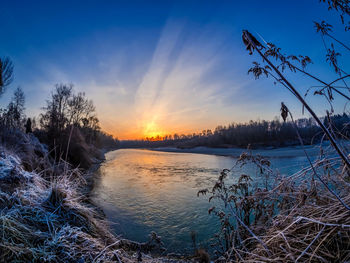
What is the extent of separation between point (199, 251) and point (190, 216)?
8.66 ft

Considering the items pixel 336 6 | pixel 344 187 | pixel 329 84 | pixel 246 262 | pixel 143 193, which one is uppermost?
pixel 336 6

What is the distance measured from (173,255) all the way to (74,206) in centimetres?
276

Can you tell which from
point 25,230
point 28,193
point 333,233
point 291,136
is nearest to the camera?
point 333,233

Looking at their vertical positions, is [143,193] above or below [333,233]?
below

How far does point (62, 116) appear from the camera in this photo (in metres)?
26.4

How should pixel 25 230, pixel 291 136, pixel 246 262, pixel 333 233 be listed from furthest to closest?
pixel 291 136
pixel 25 230
pixel 246 262
pixel 333 233

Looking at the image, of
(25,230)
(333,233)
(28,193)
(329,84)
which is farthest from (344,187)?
(28,193)

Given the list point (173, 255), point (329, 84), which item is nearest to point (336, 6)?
point (329, 84)

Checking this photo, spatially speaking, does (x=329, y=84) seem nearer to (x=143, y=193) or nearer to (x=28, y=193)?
(x=28, y=193)

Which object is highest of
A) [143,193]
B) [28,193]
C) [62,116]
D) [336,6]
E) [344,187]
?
[62,116]

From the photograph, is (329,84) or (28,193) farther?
(28,193)

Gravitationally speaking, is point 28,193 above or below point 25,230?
above

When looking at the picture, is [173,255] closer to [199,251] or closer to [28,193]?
[199,251]

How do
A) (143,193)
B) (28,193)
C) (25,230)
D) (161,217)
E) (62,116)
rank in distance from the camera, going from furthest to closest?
(62,116)
(143,193)
(161,217)
(28,193)
(25,230)
